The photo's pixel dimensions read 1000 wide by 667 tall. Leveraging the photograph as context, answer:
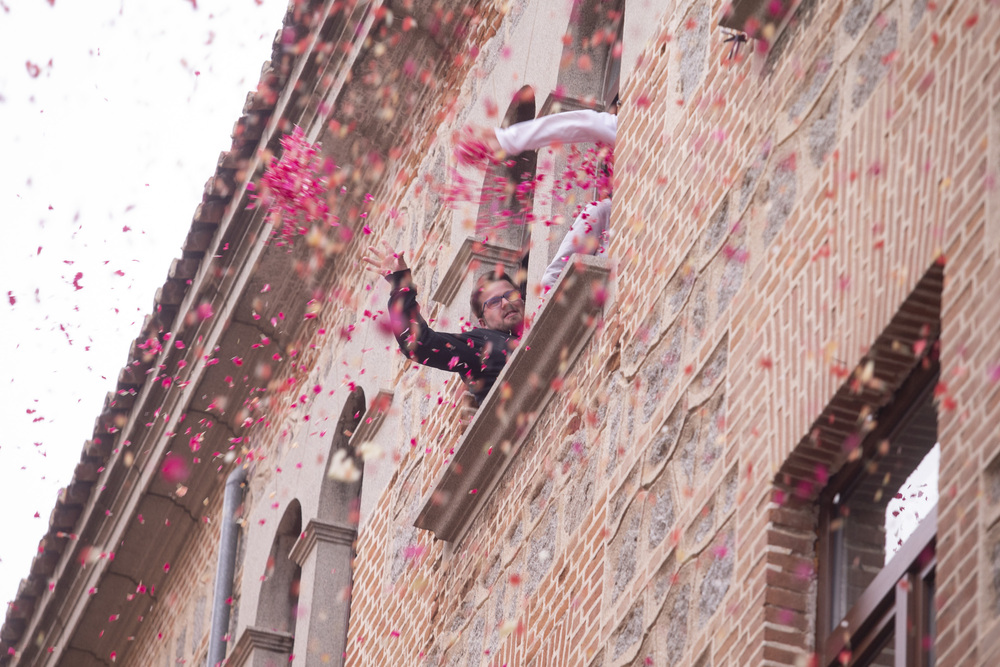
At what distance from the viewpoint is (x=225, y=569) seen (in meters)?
13.8

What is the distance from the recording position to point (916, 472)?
5320mm

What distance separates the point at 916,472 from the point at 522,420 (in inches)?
128

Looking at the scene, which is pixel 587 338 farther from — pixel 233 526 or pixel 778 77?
pixel 233 526

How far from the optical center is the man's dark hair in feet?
31.1

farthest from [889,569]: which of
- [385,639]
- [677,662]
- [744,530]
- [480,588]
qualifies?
[385,639]

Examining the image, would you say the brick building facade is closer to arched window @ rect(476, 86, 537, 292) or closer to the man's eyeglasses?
arched window @ rect(476, 86, 537, 292)

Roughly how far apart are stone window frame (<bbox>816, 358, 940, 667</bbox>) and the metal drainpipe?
8.45 metres

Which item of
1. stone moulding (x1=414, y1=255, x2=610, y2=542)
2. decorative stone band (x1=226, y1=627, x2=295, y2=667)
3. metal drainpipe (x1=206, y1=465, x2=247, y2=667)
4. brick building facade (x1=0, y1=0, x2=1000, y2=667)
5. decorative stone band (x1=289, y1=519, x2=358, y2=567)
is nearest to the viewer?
brick building facade (x1=0, y1=0, x2=1000, y2=667)

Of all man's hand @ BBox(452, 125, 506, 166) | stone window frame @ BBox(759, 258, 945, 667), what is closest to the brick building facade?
stone window frame @ BBox(759, 258, 945, 667)

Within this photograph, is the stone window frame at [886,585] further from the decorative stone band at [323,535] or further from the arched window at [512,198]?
the decorative stone band at [323,535]

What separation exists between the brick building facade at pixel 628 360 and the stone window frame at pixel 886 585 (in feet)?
0.04

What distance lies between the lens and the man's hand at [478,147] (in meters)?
10.3

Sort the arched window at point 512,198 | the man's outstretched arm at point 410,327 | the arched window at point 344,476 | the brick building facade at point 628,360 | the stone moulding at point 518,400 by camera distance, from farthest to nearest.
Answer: the arched window at point 344,476, the arched window at point 512,198, the man's outstretched arm at point 410,327, the stone moulding at point 518,400, the brick building facade at point 628,360

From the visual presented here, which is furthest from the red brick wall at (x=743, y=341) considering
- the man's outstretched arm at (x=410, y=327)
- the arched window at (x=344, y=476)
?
the arched window at (x=344, y=476)
